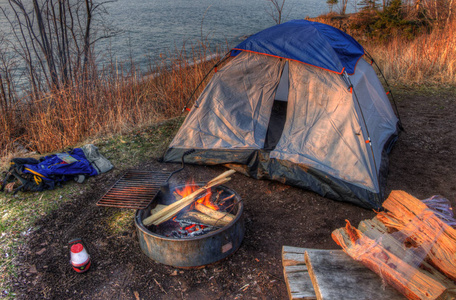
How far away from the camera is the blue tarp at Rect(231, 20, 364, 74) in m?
3.87

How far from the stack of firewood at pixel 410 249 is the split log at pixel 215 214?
4.30 ft

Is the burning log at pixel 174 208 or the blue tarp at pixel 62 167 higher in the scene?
the burning log at pixel 174 208

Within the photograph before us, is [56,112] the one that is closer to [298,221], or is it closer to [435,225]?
[298,221]

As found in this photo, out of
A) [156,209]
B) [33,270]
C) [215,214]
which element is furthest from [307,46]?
[33,270]

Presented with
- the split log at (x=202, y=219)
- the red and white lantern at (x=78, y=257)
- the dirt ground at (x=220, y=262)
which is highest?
the split log at (x=202, y=219)

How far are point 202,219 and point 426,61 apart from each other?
25.8 feet

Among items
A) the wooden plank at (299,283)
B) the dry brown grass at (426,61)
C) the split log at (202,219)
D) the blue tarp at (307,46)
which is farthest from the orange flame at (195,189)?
the dry brown grass at (426,61)

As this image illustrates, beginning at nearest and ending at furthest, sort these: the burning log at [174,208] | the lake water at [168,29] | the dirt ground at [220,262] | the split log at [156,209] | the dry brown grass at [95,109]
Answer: the dirt ground at [220,262], the burning log at [174,208], the split log at [156,209], the dry brown grass at [95,109], the lake water at [168,29]

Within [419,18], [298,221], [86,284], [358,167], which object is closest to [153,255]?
[86,284]

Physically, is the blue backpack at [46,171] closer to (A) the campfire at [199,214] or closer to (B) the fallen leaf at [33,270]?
(B) the fallen leaf at [33,270]

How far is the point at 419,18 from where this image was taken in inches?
438

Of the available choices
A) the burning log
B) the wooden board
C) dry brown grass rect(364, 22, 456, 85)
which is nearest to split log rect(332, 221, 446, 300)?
the wooden board

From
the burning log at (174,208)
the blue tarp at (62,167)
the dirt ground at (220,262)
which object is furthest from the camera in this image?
the blue tarp at (62,167)

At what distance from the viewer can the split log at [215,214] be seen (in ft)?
10.0
